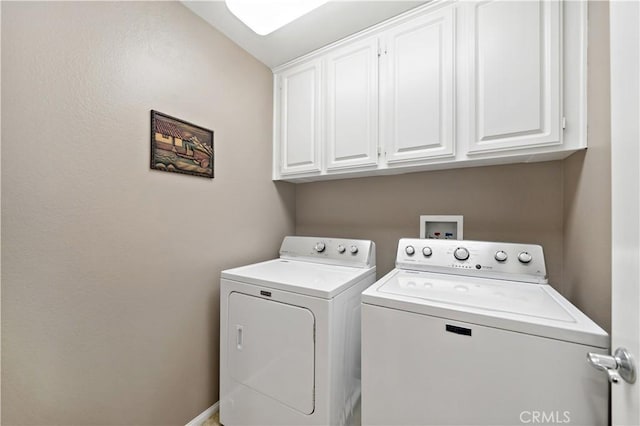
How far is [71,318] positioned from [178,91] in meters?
1.24

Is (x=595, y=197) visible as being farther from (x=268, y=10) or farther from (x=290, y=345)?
(x=268, y=10)

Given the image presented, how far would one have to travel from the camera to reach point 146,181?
52.0 inches

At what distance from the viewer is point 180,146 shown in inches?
57.3

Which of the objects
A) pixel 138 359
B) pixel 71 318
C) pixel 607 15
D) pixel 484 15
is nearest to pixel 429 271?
pixel 607 15

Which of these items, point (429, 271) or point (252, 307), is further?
point (429, 271)

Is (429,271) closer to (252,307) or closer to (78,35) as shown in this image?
(252,307)

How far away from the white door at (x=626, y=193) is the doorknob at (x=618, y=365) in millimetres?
14

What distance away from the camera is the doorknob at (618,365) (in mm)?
545

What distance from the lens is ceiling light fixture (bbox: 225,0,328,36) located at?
120 cm

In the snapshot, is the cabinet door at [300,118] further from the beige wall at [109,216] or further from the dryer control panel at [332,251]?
the dryer control panel at [332,251]

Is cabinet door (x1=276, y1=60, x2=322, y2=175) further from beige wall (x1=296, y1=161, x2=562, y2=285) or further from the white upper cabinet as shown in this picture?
beige wall (x1=296, y1=161, x2=562, y2=285)

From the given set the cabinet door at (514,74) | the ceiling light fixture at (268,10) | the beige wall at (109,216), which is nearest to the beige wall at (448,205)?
the cabinet door at (514,74)

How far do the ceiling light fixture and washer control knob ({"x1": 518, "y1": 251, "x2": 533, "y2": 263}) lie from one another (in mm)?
1598

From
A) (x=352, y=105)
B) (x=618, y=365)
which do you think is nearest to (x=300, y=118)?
(x=352, y=105)
